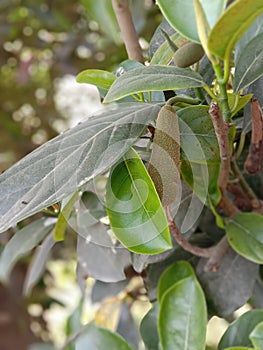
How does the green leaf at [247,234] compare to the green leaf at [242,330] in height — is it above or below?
above

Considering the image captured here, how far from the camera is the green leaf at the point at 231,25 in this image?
0.27 m

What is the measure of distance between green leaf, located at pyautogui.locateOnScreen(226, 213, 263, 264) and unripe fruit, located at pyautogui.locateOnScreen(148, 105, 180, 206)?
132mm

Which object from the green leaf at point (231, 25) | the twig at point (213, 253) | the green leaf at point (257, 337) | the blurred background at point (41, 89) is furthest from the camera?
the blurred background at point (41, 89)

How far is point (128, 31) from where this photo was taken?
1.67ft

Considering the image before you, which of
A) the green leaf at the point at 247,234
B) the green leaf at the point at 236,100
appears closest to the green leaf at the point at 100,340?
the green leaf at the point at 247,234

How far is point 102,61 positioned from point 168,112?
31.6 inches

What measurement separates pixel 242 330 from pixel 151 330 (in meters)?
0.09

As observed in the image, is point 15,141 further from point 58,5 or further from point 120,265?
point 120,265

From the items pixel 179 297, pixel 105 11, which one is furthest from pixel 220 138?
pixel 105 11

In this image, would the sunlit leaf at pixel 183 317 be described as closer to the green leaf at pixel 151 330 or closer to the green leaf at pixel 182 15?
the green leaf at pixel 151 330

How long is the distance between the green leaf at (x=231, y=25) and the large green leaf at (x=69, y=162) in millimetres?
57

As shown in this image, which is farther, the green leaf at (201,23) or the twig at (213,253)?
the twig at (213,253)

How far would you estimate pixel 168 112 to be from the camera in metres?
0.33

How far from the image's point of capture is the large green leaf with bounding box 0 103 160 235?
1.02ft
